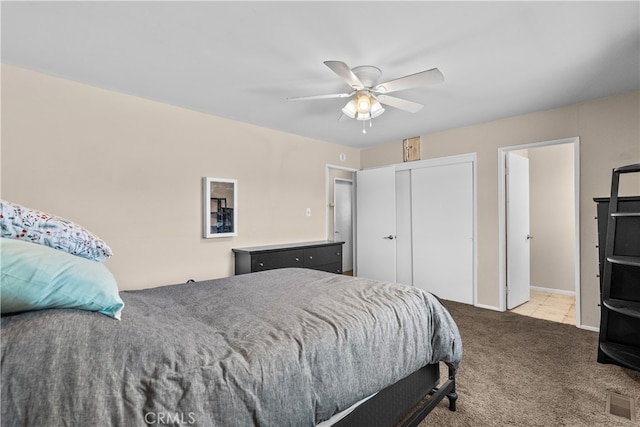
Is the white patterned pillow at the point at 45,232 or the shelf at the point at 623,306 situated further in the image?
the shelf at the point at 623,306

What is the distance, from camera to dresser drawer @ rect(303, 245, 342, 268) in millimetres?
4184

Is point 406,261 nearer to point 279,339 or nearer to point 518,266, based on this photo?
point 518,266

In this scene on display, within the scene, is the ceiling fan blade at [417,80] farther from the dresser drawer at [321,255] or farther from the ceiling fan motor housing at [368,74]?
the dresser drawer at [321,255]

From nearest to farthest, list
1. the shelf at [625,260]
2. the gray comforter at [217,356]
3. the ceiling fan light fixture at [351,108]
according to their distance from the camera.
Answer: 1. the gray comforter at [217,356]
2. the shelf at [625,260]
3. the ceiling fan light fixture at [351,108]

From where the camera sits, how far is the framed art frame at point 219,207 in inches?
141

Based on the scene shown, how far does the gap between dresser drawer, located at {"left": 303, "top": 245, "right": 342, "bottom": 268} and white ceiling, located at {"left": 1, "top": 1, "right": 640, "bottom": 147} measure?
6.36 feet

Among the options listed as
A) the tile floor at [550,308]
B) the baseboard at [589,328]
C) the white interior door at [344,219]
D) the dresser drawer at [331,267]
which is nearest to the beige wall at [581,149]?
the baseboard at [589,328]

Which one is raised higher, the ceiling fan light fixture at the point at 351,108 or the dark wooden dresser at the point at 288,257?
the ceiling fan light fixture at the point at 351,108

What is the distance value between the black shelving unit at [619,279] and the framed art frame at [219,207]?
11.9 feet

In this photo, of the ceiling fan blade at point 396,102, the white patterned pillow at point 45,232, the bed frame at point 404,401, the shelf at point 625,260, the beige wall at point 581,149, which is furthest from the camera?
the beige wall at point 581,149

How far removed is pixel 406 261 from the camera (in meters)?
4.93

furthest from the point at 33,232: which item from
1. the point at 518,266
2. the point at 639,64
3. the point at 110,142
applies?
the point at 518,266

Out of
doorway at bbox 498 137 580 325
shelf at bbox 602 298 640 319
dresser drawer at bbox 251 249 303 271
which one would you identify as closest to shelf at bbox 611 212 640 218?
shelf at bbox 602 298 640 319

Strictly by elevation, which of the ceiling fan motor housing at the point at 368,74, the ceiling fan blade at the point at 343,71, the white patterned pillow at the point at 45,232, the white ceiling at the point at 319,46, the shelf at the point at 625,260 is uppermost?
the white ceiling at the point at 319,46
